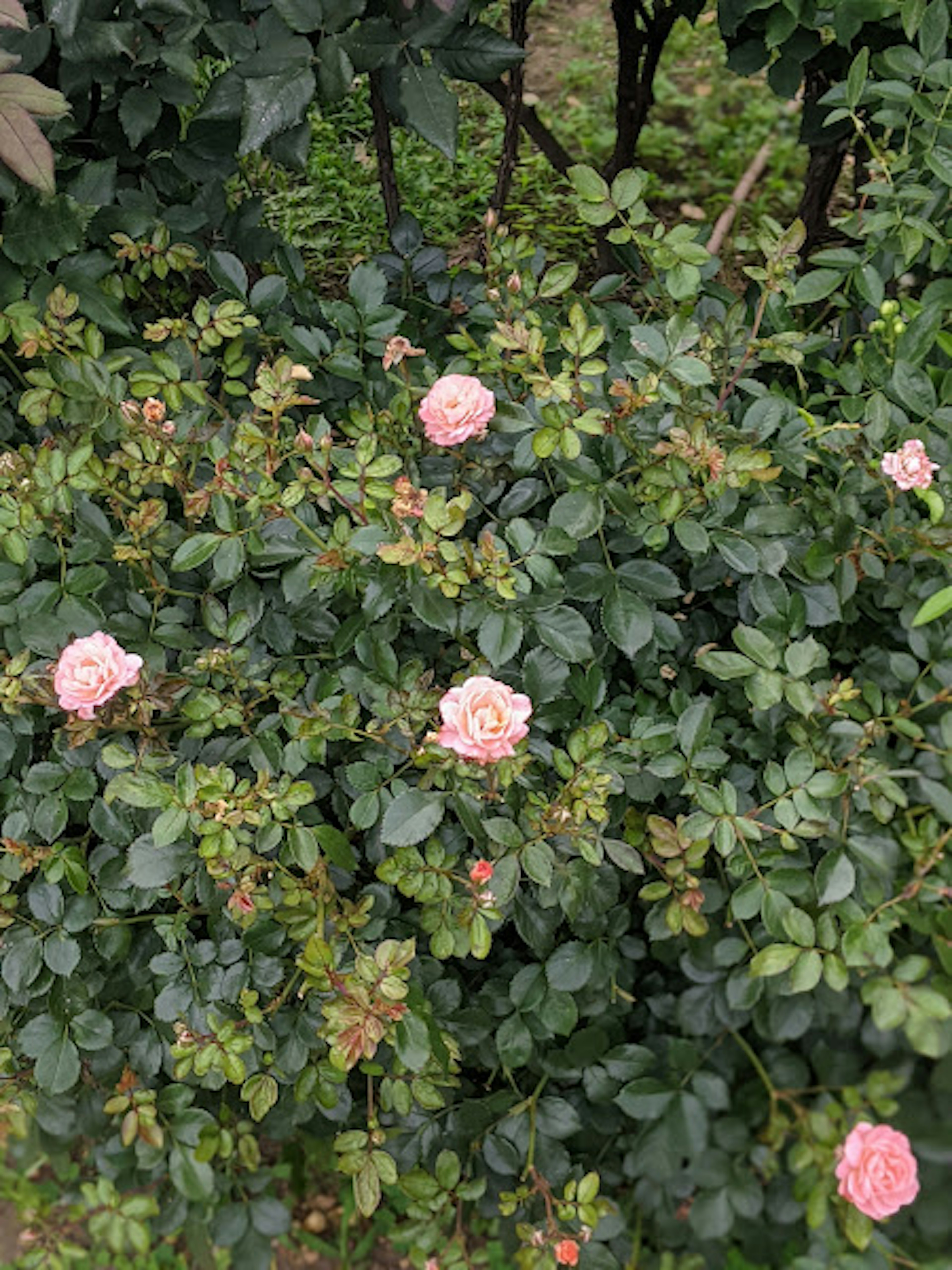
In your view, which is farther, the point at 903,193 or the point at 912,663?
the point at 903,193

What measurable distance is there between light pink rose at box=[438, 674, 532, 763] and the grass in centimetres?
134

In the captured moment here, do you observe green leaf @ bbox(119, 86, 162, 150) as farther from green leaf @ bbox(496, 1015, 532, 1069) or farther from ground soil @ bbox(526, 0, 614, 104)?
ground soil @ bbox(526, 0, 614, 104)

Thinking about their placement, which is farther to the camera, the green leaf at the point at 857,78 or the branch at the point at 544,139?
the branch at the point at 544,139

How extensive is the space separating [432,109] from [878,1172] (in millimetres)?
1388

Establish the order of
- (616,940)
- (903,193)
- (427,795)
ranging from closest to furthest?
1. (427,795)
2. (616,940)
3. (903,193)

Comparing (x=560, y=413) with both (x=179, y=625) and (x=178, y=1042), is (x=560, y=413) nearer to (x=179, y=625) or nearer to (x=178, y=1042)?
(x=179, y=625)

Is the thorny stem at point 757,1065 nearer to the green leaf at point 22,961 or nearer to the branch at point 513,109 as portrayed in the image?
the green leaf at point 22,961

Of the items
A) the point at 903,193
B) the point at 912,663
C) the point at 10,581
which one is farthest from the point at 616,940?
the point at 903,193

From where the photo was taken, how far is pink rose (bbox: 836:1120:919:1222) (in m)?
1.05

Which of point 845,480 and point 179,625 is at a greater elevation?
point 845,480

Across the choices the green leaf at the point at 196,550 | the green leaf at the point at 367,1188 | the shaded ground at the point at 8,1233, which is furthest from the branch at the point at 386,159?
the shaded ground at the point at 8,1233

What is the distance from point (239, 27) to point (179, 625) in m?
0.86

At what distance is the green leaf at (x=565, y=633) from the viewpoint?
1329mm

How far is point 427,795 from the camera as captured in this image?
1287mm
